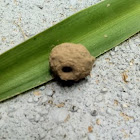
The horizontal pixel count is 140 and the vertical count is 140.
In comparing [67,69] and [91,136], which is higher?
[67,69]

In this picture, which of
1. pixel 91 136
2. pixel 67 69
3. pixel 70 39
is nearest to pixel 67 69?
pixel 67 69

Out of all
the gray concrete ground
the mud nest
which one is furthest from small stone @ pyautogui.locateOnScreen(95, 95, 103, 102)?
the mud nest

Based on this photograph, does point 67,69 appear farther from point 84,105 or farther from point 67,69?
point 84,105

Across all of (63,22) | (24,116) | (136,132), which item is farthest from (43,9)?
(136,132)

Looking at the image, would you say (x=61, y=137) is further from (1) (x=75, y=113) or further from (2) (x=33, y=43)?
(2) (x=33, y=43)

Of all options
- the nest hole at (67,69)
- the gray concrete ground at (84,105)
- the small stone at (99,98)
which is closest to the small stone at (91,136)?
the gray concrete ground at (84,105)

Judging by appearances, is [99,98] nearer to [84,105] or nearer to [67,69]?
[84,105]

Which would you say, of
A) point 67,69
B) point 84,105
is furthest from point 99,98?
point 67,69

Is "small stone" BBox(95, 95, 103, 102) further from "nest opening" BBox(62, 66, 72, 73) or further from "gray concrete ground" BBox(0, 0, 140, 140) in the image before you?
"nest opening" BBox(62, 66, 72, 73)
